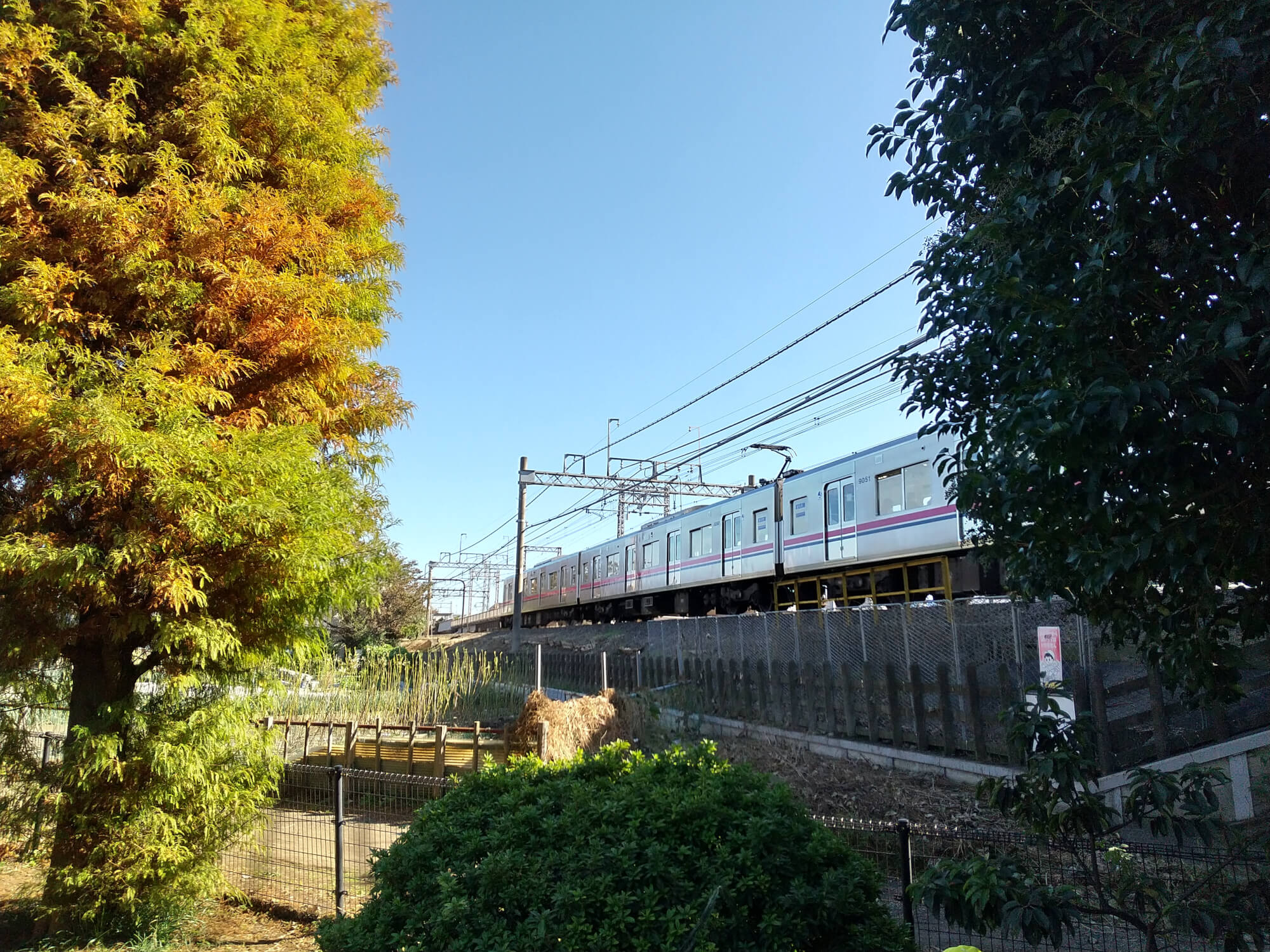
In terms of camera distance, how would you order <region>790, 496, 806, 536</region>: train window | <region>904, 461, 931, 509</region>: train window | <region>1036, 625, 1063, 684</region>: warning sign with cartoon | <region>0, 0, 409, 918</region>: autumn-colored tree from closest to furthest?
<region>0, 0, 409, 918</region>: autumn-colored tree, <region>1036, 625, 1063, 684</region>: warning sign with cartoon, <region>904, 461, 931, 509</region>: train window, <region>790, 496, 806, 536</region>: train window

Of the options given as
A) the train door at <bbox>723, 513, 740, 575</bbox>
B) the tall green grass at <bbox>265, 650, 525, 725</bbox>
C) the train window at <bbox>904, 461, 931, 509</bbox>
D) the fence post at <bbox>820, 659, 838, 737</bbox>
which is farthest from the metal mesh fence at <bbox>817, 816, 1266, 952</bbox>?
the train door at <bbox>723, 513, 740, 575</bbox>

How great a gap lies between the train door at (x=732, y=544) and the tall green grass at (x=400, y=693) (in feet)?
18.8

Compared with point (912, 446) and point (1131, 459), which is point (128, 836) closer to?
point (1131, 459)

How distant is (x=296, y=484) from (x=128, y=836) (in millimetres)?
2074

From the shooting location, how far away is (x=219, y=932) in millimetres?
4887

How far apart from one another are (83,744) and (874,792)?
566 centimetres

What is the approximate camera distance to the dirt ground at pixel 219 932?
4.58m

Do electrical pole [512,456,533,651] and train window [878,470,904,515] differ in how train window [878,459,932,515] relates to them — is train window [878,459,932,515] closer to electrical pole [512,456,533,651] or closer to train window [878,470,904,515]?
train window [878,470,904,515]

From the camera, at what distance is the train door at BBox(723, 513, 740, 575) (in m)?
18.2

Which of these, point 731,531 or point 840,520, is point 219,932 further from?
point 731,531

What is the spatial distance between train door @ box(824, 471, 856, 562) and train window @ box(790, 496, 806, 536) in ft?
2.71

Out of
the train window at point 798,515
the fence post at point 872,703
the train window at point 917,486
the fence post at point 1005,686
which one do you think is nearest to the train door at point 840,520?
the train window at point 798,515

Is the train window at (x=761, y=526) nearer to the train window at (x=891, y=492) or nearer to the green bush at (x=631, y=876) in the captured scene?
the train window at (x=891, y=492)

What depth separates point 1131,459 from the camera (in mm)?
2002
